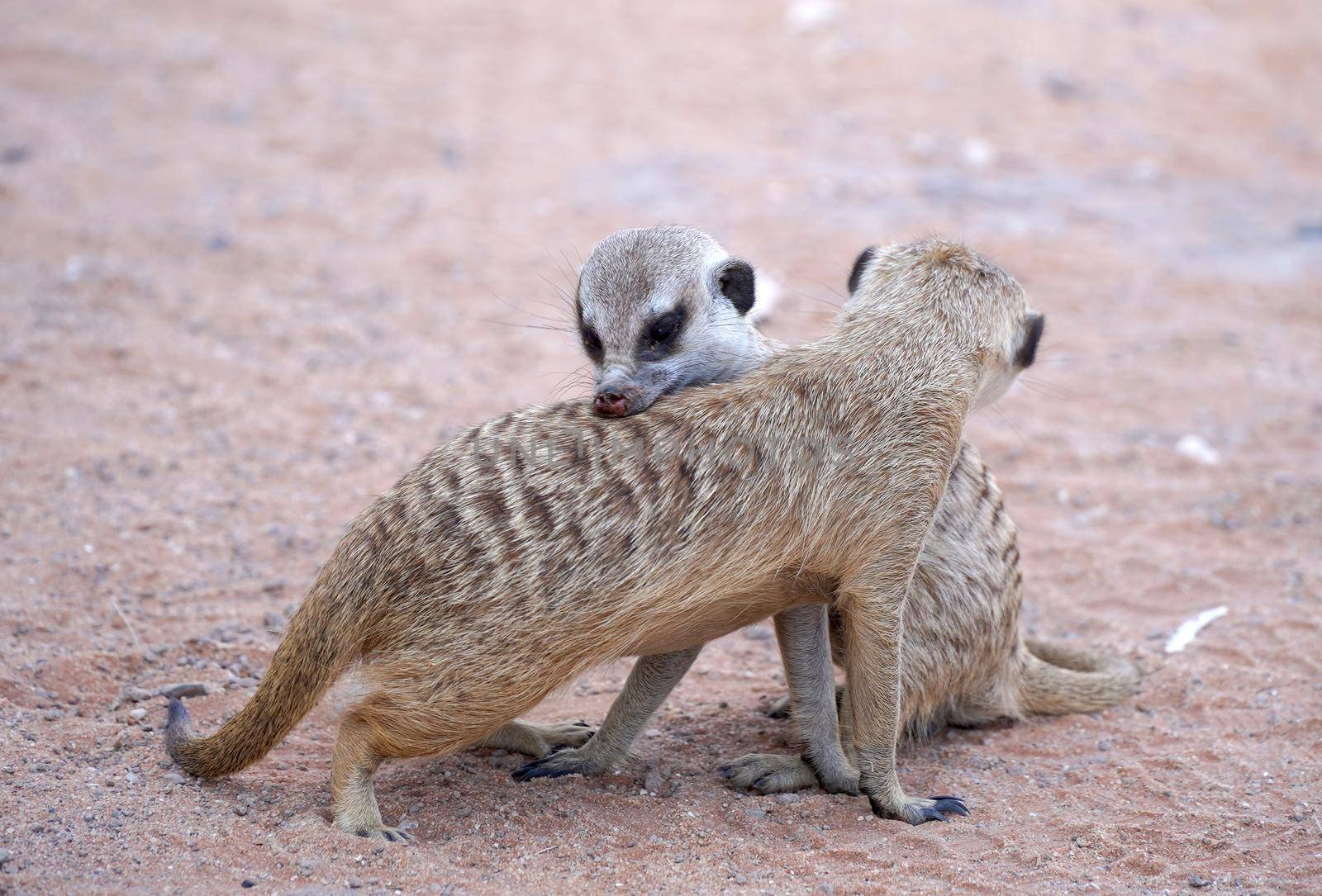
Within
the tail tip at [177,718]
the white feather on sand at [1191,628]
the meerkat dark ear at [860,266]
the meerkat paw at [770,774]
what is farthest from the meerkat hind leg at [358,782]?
the white feather on sand at [1191,628]

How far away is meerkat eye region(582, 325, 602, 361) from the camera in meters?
3.51

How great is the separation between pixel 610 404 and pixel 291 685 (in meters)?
0.95

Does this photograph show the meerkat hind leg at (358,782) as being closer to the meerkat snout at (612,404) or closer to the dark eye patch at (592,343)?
the meerkat snout at (612,404)

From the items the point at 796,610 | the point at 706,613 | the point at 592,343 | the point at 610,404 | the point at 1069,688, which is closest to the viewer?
the point at 706,613

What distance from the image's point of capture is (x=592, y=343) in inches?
140

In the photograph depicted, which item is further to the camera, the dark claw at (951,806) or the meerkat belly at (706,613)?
the dark claw at (951,806)

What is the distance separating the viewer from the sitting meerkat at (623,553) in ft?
8.86

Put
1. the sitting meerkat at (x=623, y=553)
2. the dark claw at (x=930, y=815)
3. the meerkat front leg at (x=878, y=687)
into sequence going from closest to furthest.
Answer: the sitting meerkat at (x=623, y=553), the meerkat front leg at (x=878, y=687), the dark claw at (x=930, y=815)

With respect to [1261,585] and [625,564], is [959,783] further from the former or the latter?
[1261,585]

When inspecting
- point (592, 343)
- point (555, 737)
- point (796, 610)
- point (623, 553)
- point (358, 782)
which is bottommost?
point (555, 737)

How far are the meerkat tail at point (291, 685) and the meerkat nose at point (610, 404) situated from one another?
738 millimetres

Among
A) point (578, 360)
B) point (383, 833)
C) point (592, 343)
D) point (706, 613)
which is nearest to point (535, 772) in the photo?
point (383, 833)

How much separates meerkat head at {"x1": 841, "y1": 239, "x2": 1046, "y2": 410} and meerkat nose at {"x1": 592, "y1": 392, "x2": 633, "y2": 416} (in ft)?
2.13

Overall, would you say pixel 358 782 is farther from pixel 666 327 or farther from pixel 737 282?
pixel 737 282
